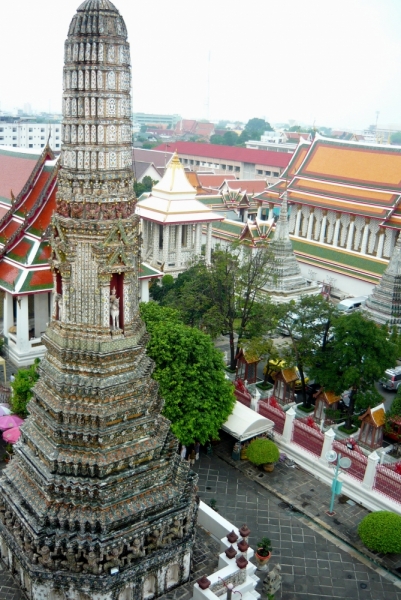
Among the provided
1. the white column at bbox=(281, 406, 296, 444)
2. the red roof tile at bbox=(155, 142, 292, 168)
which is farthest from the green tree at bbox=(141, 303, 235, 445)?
the red roof tile at bbox=(155, 142, 292, 168)

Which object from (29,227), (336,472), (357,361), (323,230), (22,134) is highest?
(22,134)

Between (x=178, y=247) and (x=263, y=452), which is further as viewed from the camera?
(x=178, y=247)

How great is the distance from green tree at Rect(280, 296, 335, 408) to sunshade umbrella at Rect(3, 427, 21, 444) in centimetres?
949

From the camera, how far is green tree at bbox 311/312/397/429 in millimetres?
19562

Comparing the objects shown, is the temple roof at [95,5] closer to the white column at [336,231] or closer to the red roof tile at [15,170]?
the red roof tile at [15,170]

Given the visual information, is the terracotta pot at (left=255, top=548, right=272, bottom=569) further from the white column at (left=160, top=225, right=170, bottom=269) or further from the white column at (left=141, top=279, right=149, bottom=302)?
the white column at (left=160, top=225, right=170, bottom=269)

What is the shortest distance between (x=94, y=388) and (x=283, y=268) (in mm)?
21994

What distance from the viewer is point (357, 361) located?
19.8m

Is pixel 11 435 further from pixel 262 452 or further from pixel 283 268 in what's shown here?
pixel 283 268

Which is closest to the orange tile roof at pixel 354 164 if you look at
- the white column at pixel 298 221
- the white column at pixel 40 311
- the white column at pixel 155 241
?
the white column at pixel 298 221

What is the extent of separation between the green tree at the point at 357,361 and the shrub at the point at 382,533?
505 cm

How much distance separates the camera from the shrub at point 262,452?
Answer: 18203 millimetres

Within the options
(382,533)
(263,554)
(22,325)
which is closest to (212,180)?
(22,325)

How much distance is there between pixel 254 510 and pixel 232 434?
2.74 metres
